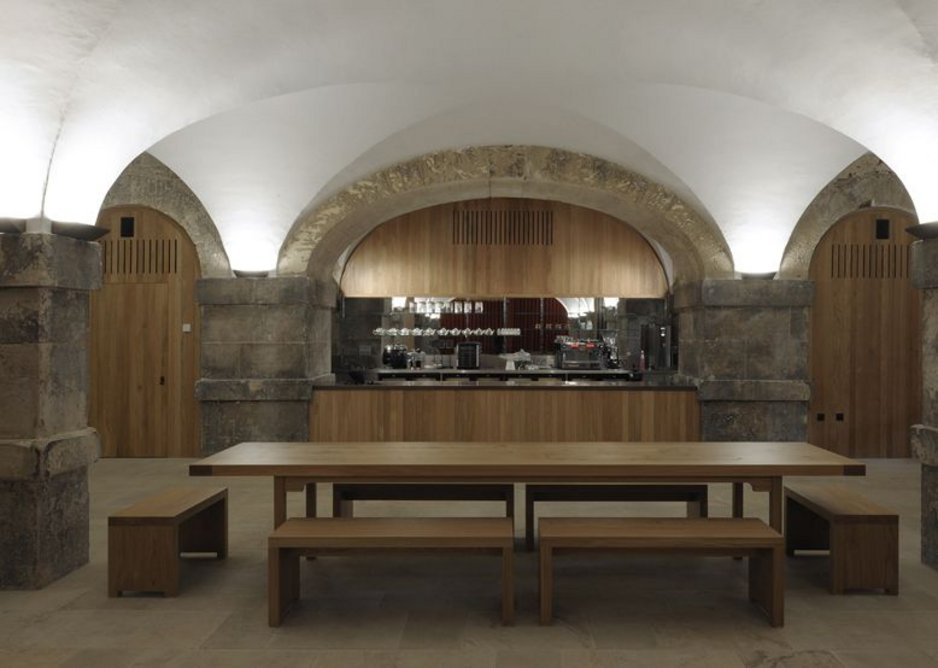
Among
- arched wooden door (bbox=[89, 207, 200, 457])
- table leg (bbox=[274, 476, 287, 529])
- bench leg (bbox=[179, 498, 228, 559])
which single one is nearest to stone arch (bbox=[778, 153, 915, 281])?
table leg (bbox=[274, 476, 287, 529])

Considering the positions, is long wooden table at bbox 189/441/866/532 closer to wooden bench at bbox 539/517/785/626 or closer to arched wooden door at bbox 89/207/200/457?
wooden bench at bbox 539/517/785/626

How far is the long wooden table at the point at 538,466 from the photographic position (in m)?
3.94

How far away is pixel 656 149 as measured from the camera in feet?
23.6

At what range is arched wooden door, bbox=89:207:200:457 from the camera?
8312 millimetres

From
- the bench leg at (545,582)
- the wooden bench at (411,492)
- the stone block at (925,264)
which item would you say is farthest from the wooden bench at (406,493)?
the stone block at (925,264)

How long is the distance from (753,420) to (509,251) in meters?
3.52

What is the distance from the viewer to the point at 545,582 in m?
3.65

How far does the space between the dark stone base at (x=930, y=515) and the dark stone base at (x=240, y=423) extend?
5.71m

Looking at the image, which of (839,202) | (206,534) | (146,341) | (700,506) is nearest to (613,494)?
Result: (700,506)

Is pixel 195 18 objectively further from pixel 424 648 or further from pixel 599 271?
pixel 599 271

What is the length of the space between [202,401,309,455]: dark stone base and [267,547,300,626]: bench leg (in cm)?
421

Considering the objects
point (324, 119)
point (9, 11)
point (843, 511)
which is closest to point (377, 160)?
point (324, 119)

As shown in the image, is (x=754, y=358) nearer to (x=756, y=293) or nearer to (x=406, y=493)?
(x=756, y=293)

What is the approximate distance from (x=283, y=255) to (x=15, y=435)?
13.8 ft
